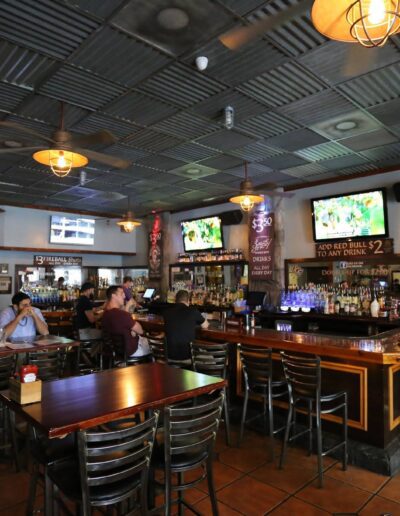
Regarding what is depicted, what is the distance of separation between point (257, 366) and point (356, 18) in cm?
305

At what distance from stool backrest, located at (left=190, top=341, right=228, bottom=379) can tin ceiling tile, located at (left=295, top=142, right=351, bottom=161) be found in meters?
3.42

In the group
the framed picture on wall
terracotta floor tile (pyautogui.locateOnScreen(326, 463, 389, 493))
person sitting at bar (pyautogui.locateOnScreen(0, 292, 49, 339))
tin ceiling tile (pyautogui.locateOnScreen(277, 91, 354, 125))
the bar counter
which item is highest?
tin ceiling tile (pyautogui.locateOnScreen(277, 91, 354, 125))

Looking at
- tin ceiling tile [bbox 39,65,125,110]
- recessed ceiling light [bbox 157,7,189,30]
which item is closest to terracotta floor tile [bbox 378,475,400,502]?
recessed ceiling light [bbox 157,7,189,30]

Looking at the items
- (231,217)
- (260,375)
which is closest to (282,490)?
(260,375)

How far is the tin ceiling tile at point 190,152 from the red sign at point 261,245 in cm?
248

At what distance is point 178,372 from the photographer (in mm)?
3242

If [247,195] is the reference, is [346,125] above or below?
above

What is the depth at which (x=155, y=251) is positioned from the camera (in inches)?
431

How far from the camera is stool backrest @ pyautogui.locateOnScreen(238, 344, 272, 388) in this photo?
3874mm

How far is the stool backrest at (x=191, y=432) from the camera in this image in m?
2.29

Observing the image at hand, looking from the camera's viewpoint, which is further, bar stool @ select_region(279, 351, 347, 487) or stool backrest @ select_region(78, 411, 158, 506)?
bar stool @ select_region(279, 351, 347, 487)

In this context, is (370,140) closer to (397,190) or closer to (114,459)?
(397,190)

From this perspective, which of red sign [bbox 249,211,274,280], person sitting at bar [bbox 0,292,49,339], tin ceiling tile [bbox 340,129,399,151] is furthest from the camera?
red sign [bbox 249,211,274,280]

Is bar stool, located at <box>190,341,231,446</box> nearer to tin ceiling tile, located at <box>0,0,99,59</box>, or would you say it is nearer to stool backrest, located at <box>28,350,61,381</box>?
stool backrest, located at <box>28,350,61,381</box>
